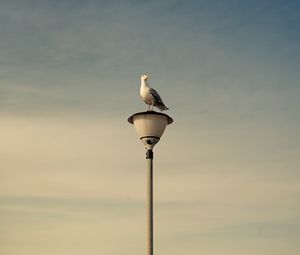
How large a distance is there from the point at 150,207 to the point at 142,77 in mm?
5090

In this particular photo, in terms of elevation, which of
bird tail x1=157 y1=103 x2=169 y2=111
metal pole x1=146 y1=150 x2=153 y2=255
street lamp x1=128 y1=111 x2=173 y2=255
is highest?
bird tail x1=157 y1=103 x2=169 y2=111

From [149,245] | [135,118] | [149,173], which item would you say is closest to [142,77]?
[135,118]

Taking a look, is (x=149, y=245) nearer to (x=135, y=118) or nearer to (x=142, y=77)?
A: (x=135, y=118)

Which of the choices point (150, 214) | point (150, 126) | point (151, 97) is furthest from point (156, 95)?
point (150, 214)

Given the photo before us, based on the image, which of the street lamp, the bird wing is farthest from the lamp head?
the bird wing

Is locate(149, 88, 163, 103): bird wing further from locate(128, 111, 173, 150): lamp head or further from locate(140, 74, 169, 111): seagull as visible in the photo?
locate(128, 111, 173, 150): lamp head

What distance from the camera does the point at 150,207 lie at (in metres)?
11.6

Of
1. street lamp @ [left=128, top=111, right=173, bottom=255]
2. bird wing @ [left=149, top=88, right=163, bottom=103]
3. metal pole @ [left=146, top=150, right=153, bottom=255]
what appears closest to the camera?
metal pole @ [left=146, top=150, right=153, bottom=255]

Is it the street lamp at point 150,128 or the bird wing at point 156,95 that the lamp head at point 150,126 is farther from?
the bird wing at point 156,95

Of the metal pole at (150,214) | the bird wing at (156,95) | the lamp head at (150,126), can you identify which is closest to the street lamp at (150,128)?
the lamp head at (150,126)

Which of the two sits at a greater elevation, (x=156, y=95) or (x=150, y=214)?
(x=156, y=95)

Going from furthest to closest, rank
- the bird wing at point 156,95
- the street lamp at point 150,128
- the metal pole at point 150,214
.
Result: the bird wing at point 156,95 < the street lamp at point 150,128 < the metal pole at point 150,214

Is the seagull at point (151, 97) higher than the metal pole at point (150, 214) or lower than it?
higher

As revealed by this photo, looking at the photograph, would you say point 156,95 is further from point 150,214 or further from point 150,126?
point 150,214
